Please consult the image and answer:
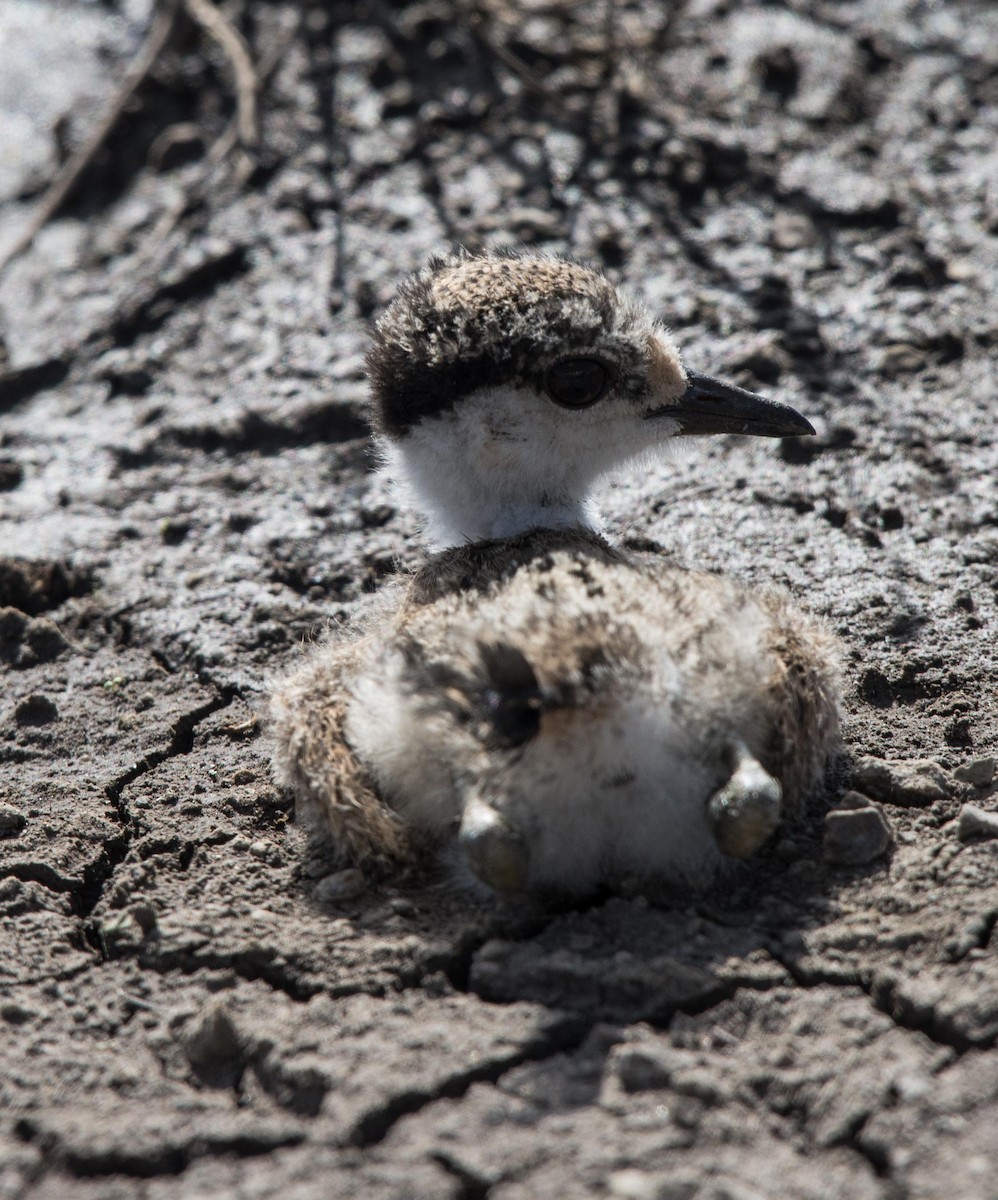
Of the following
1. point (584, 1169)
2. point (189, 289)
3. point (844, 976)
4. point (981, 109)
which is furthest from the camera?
point (981, 109)

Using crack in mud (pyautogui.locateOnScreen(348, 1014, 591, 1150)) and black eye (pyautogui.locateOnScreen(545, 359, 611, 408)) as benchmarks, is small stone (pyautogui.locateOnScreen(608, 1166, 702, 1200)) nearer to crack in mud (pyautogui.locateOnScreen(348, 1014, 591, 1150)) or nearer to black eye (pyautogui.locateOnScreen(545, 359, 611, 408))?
crack in mud (pyautogui.locateOnScreen(348, 1014, 591, 1150))

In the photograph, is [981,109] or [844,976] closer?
[844,976]

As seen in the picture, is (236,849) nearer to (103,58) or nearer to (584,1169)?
(584,1169)

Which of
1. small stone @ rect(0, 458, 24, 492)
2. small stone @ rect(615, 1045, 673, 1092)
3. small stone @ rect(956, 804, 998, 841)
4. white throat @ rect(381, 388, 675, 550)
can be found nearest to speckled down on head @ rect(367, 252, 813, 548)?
white throat @ rect(381, 388, 675, 550)

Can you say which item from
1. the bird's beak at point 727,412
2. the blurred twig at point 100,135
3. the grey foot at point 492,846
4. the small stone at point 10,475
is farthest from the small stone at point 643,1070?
the blurred twig at point 100,135

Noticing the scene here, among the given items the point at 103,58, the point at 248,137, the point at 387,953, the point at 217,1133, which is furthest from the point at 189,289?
the point at 217,1133

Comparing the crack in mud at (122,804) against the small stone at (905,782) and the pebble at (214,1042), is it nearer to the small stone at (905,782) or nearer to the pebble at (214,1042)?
the pebble at (214,1042)
